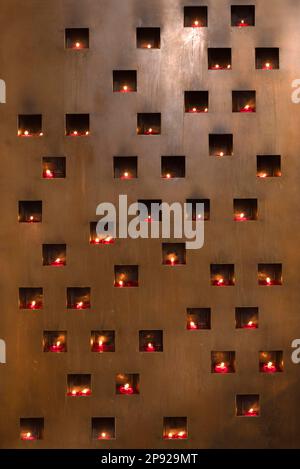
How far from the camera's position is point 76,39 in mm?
4949

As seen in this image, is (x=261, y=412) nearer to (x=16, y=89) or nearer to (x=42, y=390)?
(x=42, y=390)

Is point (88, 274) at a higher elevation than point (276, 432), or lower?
higher

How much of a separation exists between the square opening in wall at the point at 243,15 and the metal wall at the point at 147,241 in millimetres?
112

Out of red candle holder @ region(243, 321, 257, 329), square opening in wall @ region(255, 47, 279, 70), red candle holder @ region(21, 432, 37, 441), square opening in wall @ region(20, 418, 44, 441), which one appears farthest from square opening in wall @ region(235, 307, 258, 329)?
square opening in wall @ region(255, 47, 279, 70)

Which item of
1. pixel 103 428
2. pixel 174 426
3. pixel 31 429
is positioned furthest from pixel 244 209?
pixel 31 429

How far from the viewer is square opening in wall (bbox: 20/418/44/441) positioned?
4.90 metres

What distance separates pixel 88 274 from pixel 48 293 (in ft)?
1.32

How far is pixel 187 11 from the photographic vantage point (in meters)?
4.93

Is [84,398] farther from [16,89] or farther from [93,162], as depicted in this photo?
[16,89]

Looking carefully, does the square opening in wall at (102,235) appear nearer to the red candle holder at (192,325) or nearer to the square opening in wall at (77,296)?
the square opening in wall at (77,296)

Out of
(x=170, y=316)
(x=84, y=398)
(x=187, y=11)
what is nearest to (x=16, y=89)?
(x=187, y=11)

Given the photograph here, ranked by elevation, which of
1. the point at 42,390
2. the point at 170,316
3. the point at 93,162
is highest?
the point at 93,162

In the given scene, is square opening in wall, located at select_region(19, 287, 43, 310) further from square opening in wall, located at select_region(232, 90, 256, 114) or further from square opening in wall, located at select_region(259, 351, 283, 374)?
square opening in wall, located at select_region(232, 90, 256, 114)

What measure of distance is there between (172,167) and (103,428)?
251 cm
